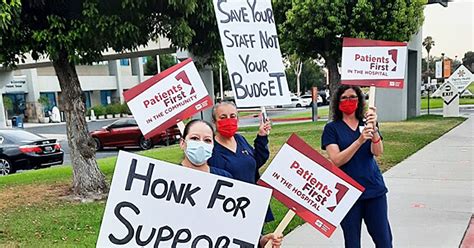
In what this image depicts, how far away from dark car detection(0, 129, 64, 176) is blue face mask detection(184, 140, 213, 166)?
35.7 ft

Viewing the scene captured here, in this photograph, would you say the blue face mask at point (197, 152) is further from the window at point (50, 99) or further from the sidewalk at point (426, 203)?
the window at point (50, 99)

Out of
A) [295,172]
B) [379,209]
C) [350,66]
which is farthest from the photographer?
[350,66]

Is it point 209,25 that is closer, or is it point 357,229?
point 357,229

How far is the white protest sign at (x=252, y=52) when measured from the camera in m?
3.48

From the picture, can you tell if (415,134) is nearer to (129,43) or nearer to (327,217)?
(129,43)

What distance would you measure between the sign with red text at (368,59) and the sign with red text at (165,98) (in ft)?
4.05

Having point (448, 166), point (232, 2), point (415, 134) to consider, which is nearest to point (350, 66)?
point (232, 2)

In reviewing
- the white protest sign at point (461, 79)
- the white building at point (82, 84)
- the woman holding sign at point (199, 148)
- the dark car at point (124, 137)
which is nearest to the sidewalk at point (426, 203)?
the woman holding sign at point (199, 148)

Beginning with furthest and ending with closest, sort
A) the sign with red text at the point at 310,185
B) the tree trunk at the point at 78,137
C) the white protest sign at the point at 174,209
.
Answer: the tree trunk at the point at 78,137 → the sign with red text at the point at 310,185 → the white protest sign at the point at 174,209

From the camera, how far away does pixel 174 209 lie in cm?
256

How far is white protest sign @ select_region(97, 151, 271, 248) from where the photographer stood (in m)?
2.50

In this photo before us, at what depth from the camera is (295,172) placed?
118 inches

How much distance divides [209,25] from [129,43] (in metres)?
1.19

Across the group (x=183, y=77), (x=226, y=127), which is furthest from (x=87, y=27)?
(x=226, y=127)
